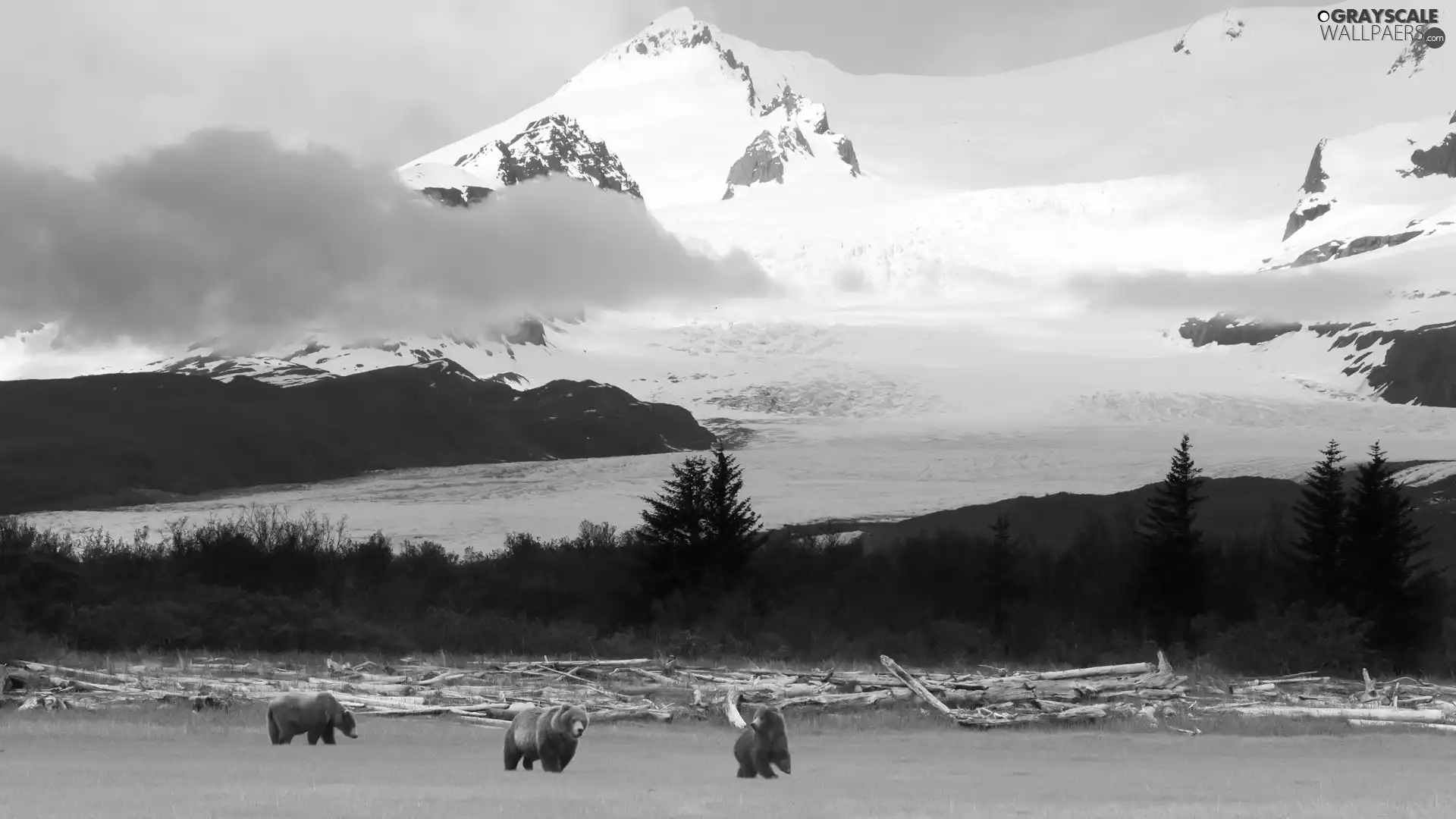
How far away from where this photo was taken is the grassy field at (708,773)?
1662 centimetres

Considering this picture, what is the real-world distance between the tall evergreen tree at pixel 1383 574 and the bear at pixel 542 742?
56173mm

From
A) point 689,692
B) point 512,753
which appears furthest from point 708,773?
point 689,692

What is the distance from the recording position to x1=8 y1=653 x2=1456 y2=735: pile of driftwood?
30.9 m

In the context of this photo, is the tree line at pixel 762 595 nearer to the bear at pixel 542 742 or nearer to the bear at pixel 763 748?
the bear at pixel 542 742

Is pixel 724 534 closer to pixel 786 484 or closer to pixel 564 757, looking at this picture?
pixel 564 757

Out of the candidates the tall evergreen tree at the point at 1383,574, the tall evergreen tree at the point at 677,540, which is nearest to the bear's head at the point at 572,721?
the tall evergreen tree at the point at 677,540

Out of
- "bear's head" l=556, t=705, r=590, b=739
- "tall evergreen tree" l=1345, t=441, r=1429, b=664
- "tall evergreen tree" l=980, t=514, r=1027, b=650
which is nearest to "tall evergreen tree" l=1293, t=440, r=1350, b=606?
"tall evergreen tree" l=1345, t=441, r=1429, b=664

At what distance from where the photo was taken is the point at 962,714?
31.3 meters

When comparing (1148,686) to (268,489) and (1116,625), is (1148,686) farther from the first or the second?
(268,489)

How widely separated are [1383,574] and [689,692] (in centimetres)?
4641

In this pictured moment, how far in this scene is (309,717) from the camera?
24000 millimetres

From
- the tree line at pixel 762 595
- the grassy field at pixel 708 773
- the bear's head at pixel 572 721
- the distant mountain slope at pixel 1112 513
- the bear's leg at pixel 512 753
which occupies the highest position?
the distant mountain slope at pixel 1112 513

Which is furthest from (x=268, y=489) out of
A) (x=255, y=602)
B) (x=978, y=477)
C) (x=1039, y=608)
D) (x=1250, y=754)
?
(x=1250, y=754)

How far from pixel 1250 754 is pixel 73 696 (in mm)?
22520
